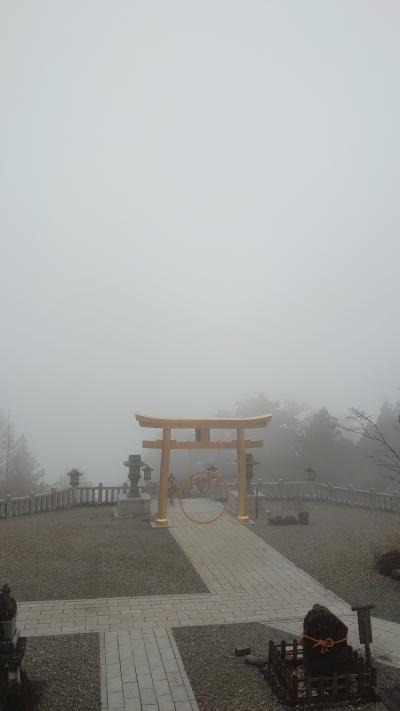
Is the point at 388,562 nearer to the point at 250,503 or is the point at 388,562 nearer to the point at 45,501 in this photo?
the point at 250,503

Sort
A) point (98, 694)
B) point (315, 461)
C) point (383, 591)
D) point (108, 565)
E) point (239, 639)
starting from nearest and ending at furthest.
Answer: point (98, 694)
point (239, 639)
point (383, 591)
point (108, 565)
point (315, 461)

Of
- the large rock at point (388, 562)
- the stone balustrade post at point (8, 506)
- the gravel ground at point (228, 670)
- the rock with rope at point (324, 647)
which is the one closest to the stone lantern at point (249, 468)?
the stone balustrade post at point (8, 506)

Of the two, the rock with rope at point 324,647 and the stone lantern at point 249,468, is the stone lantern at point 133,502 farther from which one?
the rock with rope at point 324,647

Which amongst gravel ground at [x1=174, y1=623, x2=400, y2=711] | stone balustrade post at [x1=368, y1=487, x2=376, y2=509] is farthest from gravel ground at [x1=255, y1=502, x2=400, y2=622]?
gravel ground at [x1=174, y1=623, x2=400, y2=711]

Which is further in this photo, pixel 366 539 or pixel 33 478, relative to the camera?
pixel 33 478

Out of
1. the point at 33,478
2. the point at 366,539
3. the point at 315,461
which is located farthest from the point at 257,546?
the point at 33,478

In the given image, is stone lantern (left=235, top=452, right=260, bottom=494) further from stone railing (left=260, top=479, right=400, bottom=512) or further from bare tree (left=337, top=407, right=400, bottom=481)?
bare tree (left=337, top=407, right=400, bottom=481)

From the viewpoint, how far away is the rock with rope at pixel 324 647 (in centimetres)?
704

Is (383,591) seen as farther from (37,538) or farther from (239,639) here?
(37,538)

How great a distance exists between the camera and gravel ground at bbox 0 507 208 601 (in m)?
11.9

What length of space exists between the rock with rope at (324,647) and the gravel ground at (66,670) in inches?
122

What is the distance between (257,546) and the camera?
1655 cm

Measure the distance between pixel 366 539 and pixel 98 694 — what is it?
12.2 m

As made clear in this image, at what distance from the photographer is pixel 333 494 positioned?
25156 mm
